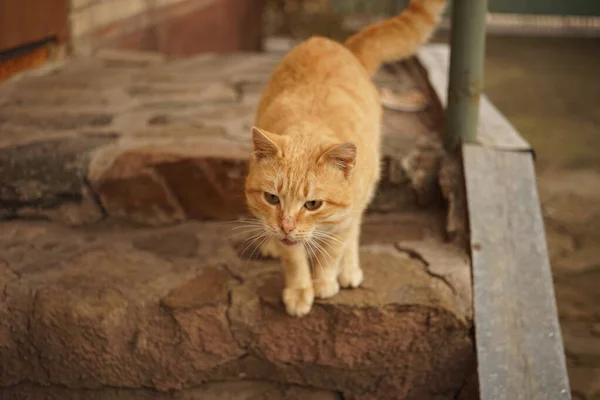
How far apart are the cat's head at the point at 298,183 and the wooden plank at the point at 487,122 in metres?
1.03

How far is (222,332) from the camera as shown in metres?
2.32

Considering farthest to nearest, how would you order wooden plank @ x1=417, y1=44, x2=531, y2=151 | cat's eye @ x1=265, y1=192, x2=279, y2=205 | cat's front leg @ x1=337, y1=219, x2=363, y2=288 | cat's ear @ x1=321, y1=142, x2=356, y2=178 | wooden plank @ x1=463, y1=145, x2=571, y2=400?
wooden plank @ x1=417, y1=44, x2=531, y2=151, cat's front leg @ x1=337, y1=219, x2=363, y2=288, wooden plank @ x1=463, y1=145, x2=571, y2=400, cat's eye @ x1=265, y1=192, x2=279, y2=205, cat's ear @ x1=321, y1=142, x2=356, y2=178

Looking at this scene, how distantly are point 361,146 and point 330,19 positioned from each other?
15.1ft

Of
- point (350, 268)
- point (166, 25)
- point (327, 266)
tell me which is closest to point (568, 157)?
point (350, 268)

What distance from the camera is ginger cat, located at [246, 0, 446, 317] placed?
2.01 metres

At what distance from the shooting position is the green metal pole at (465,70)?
2.64 meters

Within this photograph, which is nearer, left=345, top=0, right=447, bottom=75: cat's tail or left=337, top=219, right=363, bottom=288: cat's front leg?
left=337, top=219, right=363, bottom=288: cat's front leg

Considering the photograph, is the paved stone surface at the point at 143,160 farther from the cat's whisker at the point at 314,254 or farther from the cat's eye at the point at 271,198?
the cat's eye at the point at 271,198

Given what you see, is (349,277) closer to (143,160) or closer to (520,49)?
(143,160)

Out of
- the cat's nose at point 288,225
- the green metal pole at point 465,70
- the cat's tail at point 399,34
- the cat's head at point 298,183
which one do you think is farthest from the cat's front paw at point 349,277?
the cat's tail at point 399,34

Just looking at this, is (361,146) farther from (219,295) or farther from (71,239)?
(71,239)

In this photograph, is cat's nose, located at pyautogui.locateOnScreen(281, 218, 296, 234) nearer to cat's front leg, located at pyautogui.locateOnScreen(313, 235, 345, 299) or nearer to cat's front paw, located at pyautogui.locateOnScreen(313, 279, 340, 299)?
cat's front leg, located at pyautogui.locateOnScreen(313, 235, 345, 299)

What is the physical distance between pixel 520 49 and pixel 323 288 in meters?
4.52

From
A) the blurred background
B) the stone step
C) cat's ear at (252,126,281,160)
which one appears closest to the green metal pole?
the blurred background
